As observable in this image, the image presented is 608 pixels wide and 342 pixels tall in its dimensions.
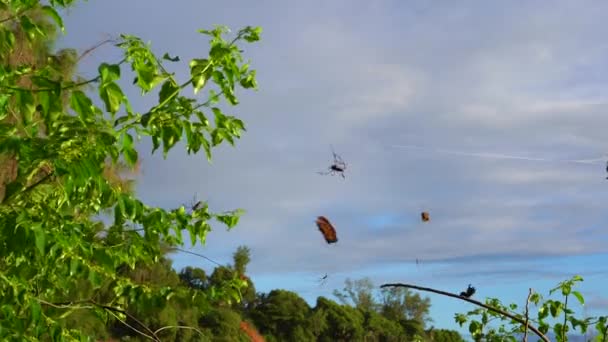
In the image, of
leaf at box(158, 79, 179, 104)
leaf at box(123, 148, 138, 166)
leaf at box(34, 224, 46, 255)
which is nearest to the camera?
leaf at box(34, 224, 46, 255)

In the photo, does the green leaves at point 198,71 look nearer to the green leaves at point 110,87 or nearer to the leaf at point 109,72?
the green leaves at point 110,87

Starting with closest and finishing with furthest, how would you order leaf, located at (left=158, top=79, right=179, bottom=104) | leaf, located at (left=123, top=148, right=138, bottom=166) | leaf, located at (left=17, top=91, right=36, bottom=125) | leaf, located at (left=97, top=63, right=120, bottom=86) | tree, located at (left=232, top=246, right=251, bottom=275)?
1. leaf, located at (left=97, top=63, right=120, bottom=86)
2. leaf, located at (left=17, top=91, right=36, bottom=125)
3. leaf, located at (left=123, top=148, right=138, bottom=166)
4. leaf, located at (left=158, top=79, right=179, bottom=104)
5. tree, located at (left=232, top=246, right=251, bottom=275)

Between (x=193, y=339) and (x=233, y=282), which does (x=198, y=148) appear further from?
(x=193, y=339)

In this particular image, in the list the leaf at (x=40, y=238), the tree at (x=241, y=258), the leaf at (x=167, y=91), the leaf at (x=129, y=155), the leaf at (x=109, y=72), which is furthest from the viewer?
the tree at (x=241, y=258)

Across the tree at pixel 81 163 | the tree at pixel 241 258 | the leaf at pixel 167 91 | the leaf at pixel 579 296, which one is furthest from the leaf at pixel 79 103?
the tree at pixel 241 258

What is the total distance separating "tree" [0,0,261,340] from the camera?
3158 mm

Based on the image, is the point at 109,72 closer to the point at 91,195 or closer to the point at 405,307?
the point at 91,195

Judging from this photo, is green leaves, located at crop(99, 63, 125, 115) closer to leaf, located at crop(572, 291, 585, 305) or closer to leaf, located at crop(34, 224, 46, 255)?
leaf, located at crop(34, 224, 46, 255)

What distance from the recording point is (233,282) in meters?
5.34

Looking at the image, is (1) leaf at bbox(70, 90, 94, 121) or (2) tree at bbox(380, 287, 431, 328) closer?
(1) leaf at bbox(70, 90, 94, 121)

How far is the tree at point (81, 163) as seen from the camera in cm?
316

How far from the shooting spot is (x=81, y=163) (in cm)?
318

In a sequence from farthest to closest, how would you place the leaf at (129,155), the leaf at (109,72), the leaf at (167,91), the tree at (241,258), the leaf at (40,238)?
the tree at (241,258), the leaf at (167,91), the leaf at (129,155), the leaf at (40,238), the leaf at (109,72)

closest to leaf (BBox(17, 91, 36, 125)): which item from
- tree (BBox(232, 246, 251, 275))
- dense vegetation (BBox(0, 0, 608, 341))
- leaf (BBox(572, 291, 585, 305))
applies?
dense vegetation (BBox(0, 0, 608, 341))
